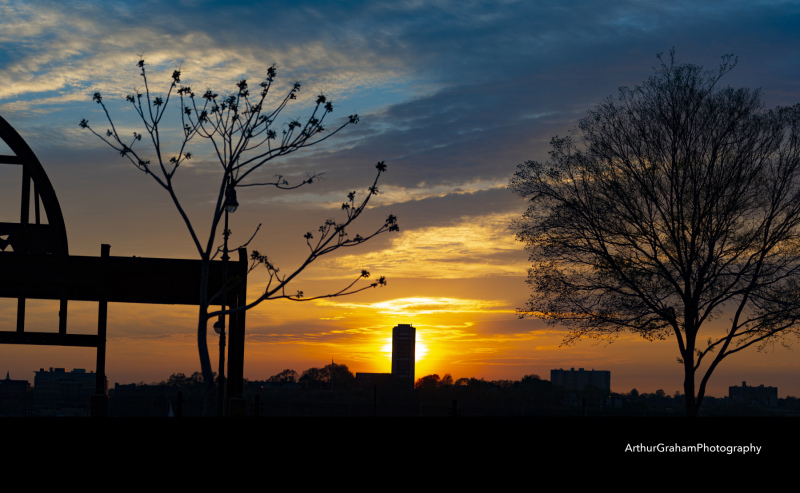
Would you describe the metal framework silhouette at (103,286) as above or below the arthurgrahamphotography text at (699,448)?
above

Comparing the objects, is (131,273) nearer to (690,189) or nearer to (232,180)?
(232,180)

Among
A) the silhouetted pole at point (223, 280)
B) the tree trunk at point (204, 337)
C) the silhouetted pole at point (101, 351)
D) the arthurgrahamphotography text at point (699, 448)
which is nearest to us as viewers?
the arthurgrahamphotography text at point (699, 448)

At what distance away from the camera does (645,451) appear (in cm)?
731

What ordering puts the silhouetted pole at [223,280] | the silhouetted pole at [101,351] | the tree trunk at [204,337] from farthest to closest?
the silhouetted pole at [101,351] < the silhouetted pole at [223,280] < the tree trunk at [204,337]

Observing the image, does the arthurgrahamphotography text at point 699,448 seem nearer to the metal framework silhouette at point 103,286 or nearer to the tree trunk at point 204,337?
the tree trunk at point 204,337

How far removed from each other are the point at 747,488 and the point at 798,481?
0.67 meters

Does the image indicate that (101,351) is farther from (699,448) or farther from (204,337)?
(699,448)

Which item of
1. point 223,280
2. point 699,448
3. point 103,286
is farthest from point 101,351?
point 699,448

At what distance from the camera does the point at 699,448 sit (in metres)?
7.48

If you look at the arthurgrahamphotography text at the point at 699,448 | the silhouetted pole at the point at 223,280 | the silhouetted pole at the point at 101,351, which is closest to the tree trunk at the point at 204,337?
the silhouetted pole at the point at 223,280

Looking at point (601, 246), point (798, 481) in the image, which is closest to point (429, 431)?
point (798, 481)

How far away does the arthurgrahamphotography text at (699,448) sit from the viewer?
24.0 feet

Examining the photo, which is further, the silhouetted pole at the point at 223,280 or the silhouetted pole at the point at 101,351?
the silhouetted pole at the point at 101,351

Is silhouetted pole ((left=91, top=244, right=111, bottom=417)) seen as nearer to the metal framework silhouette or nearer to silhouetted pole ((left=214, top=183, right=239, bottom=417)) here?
the metal framework silhouette
